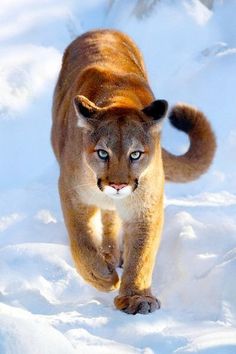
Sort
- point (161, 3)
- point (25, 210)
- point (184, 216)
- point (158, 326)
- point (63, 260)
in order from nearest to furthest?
point (158, 326)
point (63, 260)
point (184, 216)
point (25, 210)
point (161, 3)

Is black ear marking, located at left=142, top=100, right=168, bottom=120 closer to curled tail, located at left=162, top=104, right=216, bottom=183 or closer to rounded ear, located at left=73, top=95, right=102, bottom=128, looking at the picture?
rounded ear, located at left=73, top=95, right=102, bottom=128

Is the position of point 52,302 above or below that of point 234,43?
above

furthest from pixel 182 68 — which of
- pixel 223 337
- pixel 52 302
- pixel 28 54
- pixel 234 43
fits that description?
pixel 223 337

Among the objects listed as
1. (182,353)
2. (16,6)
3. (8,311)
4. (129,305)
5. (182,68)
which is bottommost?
(16,6)

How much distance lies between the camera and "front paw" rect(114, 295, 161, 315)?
154 inches

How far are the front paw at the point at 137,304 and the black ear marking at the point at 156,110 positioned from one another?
0.78 metres

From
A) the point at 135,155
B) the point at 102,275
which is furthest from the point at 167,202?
the point at 135,155

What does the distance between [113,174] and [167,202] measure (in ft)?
5.69

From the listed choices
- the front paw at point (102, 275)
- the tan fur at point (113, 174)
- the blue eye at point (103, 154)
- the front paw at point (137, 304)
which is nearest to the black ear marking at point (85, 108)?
the tan fur at point (113, 174)

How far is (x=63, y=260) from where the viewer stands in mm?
4570

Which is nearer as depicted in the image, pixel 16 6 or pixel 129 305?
pixel 129 305

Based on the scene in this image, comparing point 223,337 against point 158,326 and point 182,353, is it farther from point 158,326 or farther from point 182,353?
point 158,326

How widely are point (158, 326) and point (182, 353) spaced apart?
53 centimetres

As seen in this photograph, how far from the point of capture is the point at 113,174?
12.2ft
